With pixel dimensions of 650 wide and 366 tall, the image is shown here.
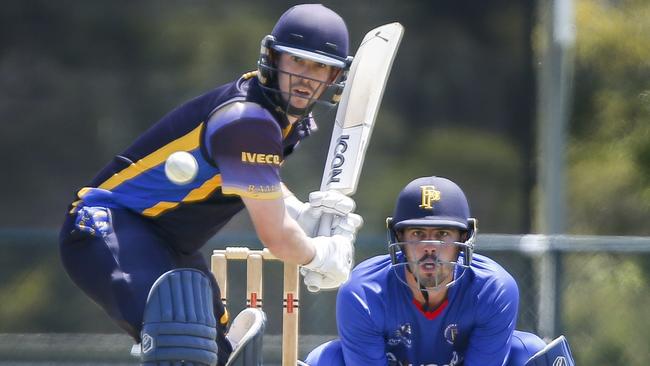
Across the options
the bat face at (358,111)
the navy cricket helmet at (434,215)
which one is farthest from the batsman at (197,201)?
the bat face at (358,111)

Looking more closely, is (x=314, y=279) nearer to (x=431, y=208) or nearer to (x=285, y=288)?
(x=431, y=208)

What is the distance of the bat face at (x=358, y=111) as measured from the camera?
159 inches

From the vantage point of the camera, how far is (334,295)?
19.0 ft

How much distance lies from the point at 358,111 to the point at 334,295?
5.83 ft

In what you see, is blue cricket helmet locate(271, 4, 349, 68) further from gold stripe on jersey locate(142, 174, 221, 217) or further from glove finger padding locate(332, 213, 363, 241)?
glove finger padding locate(332, 213, 363, 241)

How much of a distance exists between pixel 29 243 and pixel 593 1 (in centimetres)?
300

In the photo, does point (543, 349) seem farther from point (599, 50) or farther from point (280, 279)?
point (599, 50)

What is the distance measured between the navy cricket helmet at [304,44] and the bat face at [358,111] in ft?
2.52

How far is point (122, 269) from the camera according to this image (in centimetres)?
314

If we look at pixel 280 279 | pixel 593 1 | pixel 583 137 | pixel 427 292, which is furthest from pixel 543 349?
pixel 593 1

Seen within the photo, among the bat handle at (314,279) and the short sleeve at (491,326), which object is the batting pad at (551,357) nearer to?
the short sleeve at (491,326)

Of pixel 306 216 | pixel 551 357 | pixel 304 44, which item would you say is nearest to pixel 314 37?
pixel 304 44

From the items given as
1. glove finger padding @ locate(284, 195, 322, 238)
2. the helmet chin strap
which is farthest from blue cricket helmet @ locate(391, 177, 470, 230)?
glove finger padding @ locate(284, 195, 322, 238)

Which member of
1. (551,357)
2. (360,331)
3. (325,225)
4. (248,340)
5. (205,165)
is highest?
(205,165)
